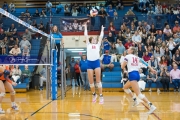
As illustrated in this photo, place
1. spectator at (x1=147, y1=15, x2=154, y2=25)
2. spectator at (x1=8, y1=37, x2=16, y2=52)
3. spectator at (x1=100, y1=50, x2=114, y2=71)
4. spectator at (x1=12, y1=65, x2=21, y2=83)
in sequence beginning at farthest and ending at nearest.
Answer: spectator at (x1=147, y1=15, x2=154, y2=25) < spectator at (x1=100, y1=50, x2=114, y2=71) < spectator at (x1=12, y1=65, x2=21, y2=83) < spectator at (x1=8, y1=37, x2=16, y2=52)

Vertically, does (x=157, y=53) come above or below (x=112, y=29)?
below

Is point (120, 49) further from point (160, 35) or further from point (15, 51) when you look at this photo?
point (15, 51)

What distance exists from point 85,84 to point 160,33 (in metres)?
6.48

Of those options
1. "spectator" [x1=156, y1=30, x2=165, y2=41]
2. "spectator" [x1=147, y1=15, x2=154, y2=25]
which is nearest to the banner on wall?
"spectator" [x1=147, y1=15, x2=154, y2=25]

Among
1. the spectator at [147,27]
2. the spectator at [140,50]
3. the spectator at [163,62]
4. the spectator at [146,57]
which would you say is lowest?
the spectator at [163,62]

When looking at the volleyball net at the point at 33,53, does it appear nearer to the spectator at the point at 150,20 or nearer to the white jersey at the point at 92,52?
the white jersey at the point at 92,52

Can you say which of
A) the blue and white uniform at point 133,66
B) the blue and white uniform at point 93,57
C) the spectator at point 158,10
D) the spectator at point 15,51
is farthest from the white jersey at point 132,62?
the spectator at point 158,10

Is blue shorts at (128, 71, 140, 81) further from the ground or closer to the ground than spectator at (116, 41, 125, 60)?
closer to the ground

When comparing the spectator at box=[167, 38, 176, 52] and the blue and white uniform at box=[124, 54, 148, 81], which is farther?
the spectator at box=[167, 38, 176, 52]

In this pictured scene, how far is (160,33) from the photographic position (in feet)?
66.4

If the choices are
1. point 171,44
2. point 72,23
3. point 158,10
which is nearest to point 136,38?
point 171,44

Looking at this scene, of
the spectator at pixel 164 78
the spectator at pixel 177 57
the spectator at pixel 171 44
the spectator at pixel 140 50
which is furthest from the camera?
the spectator at pixel 171 44

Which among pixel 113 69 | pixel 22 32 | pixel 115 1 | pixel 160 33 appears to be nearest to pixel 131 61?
pixel 22 32

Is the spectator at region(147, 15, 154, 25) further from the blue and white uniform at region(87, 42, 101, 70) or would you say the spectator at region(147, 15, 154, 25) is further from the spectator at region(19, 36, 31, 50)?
the blue and white uniform at region(87, 42, 101, 70)
